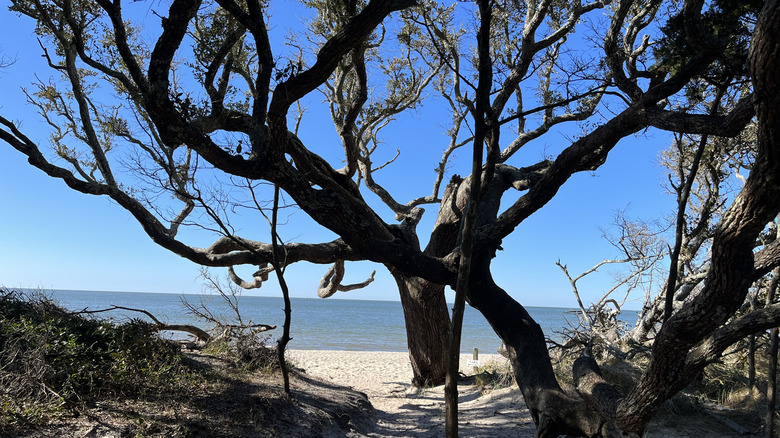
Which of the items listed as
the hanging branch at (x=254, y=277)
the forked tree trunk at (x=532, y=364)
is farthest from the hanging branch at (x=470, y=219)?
the hanging branch at (x=254, y=277)

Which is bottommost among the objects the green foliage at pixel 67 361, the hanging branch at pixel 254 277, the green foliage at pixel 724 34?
the green foliage at pixel 67 361

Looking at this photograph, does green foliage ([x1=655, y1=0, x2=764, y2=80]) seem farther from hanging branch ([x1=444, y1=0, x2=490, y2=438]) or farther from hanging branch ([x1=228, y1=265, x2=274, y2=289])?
hanging branch ([x1=228, y1=265, x2=274, y2=289])

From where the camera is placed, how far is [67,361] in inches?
167

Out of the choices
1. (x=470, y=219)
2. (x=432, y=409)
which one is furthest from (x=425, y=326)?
(x=470, y=219)

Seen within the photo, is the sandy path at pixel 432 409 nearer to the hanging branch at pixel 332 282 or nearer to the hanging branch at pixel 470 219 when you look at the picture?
the hanging branch at pixel 332 282

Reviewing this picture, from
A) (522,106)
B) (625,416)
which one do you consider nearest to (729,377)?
(625,416)

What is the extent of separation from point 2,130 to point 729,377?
34.6 ft

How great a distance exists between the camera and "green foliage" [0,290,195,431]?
12.1ft

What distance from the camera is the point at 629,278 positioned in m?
9.80

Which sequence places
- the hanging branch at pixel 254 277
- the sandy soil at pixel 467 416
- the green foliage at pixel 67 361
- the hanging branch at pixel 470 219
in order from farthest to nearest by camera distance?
the hanging branch at pixel 254 277
the sandy soil at pixel 467 416
the green foliage at pixel 67 361
the hanging branch at pixel 470 219

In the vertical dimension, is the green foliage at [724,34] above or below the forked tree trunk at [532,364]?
above

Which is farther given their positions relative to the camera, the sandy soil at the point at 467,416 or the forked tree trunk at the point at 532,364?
the sandy soil at the point at 467,416

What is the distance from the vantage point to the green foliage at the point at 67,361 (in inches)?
146

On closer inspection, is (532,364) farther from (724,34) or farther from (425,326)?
(724,34)
